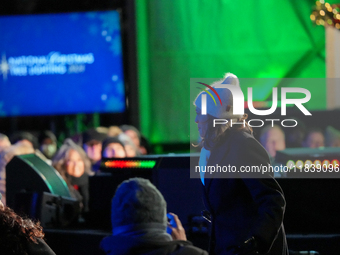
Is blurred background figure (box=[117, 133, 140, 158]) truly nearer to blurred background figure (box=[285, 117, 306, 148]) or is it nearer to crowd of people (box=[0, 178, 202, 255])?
blurred background figure (box=[285, 117, 306, 148])

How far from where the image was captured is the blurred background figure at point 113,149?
4086 millimetres

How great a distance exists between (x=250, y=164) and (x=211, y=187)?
0.20 metres

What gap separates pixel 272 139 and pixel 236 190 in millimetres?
2553

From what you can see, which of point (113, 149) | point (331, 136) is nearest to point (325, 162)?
point (113, 149)

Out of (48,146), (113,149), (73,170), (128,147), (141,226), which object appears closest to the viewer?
(141,226)

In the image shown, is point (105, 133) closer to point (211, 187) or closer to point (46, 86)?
point (46, 86)

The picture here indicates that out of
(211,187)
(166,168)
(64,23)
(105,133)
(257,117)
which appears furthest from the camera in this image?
(64,23)

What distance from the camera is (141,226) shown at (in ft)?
5.48

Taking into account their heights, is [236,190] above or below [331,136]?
above

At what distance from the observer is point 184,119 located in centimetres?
683

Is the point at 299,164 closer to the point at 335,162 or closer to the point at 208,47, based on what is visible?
the point at 335,162

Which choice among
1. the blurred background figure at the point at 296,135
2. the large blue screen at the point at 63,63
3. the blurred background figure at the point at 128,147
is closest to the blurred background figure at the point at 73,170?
the blurred background figure at the point at 128,147

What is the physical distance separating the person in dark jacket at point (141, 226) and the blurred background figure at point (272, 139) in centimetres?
258

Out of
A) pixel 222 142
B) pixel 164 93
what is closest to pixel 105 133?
pixel 164 93
